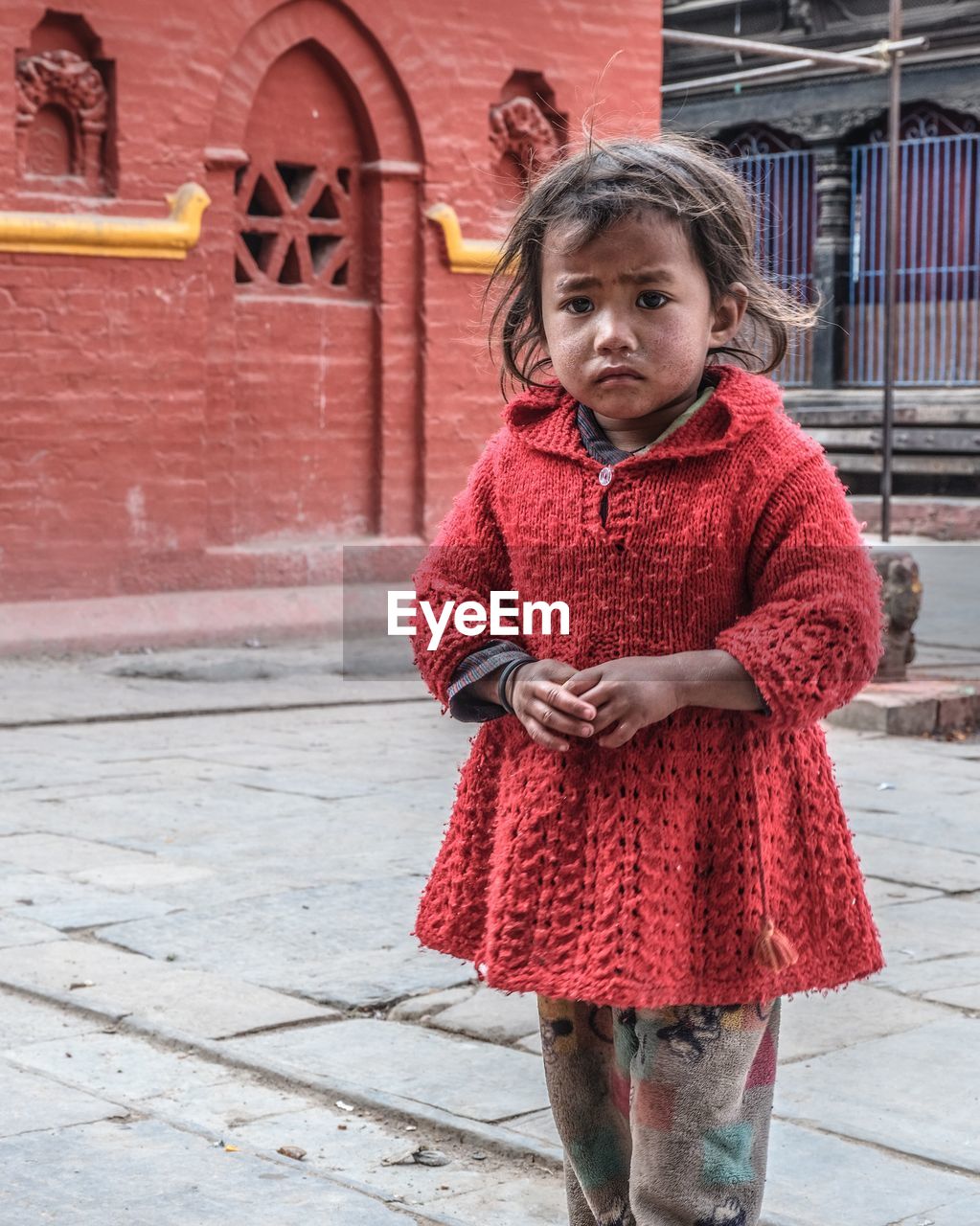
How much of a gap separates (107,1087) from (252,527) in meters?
7.44

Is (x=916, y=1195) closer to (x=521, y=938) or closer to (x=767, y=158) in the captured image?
(x=521, y=938)

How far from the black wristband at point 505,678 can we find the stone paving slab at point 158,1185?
3.43 ft

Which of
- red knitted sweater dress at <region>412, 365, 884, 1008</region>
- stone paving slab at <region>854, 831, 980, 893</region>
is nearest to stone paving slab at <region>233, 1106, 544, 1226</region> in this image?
red knitted sweater dress at <region>412, 365, 884, 1008</region>

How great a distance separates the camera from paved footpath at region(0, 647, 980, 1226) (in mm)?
3029

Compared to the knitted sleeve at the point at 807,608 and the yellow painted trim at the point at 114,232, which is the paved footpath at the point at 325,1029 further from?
the yellow painted trim at the point at 114,232

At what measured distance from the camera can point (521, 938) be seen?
7.25ft

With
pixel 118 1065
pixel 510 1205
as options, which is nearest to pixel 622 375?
pixel 510 1205

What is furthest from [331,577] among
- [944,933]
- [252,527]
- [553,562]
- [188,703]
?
[553,562]

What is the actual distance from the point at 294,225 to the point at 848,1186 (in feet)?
28.9

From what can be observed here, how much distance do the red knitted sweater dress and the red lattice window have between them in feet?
29.1

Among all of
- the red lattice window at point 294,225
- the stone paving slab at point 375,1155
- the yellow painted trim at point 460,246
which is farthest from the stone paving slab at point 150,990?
the yellow painted trim at point 460,246

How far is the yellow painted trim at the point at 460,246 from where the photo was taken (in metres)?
11.5

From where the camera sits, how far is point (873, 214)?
1798 centimetres

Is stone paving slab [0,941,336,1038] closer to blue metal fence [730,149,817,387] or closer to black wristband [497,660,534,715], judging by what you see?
black wristband [497,660,534,715]
